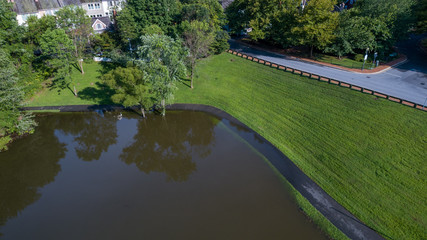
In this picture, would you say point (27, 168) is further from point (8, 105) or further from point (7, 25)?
point (7, 25)

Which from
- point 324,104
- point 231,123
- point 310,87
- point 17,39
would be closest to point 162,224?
point 231,123

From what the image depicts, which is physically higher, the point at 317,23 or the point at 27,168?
the point at 317,23

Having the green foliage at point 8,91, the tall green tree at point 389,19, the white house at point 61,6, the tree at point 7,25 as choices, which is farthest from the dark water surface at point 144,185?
the tall green tree at point 389,19

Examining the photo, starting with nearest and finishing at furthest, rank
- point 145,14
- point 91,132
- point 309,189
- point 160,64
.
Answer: point 309,189
point 160,64
point 91,132
point 145,14

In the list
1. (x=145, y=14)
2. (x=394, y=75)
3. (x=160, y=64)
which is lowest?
(x=394, y=75)

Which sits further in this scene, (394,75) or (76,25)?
(76,25)

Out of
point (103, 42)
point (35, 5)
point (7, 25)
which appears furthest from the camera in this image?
point (35, 5)

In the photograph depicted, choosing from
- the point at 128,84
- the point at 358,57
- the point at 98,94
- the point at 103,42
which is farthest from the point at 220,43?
the point at 358,57
